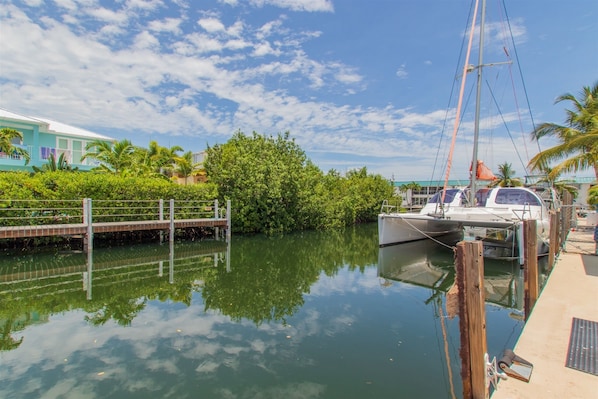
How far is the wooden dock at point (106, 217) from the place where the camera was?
11.0 meters

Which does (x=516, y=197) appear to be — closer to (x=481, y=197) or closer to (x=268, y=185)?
(x=481, y=197)

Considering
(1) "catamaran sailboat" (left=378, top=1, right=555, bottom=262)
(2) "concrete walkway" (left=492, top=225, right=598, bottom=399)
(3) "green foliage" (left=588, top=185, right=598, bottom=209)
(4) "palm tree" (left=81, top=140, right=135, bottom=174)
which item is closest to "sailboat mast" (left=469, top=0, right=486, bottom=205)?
(1) "catamaran sailboat" (left=378, top=1, right=555, bottom=262)

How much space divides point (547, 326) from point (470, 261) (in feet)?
8.09

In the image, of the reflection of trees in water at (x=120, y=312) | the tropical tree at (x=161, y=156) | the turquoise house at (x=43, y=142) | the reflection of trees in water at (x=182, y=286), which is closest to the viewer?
the reflection of trees in water at (x=120, y=312)

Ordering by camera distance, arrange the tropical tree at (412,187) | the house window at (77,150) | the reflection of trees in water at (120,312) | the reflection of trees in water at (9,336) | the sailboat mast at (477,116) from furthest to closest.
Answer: the tropical tree at (412,187) < the house window at (77,150) < the sailboat mast at (477,116) < the reflection of trees in water at (120,312) < the reflection of trees in water at (9,336)

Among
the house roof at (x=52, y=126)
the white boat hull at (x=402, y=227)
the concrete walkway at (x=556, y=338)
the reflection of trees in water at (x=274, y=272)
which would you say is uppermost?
the house roof at (x=52, y=126)

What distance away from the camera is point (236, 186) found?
18.2m

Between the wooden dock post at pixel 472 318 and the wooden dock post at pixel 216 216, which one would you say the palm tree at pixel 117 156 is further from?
the wooden dock post at pixel 472 318

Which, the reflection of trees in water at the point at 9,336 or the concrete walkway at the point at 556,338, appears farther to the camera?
the reflection of trees in water at the point at 9,336

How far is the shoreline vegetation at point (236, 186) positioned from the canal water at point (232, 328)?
2.69 m

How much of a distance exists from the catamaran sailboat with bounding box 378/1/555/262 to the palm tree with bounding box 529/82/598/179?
1315mm

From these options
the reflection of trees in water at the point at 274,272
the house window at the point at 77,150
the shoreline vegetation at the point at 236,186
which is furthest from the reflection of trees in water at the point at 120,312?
the house window at the point at 77,150

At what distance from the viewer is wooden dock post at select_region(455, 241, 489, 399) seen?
3389mm

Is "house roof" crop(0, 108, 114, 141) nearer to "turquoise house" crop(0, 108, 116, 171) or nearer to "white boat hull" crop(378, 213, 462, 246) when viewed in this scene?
"turquoise house" crop(0, 108, 116, 171)
